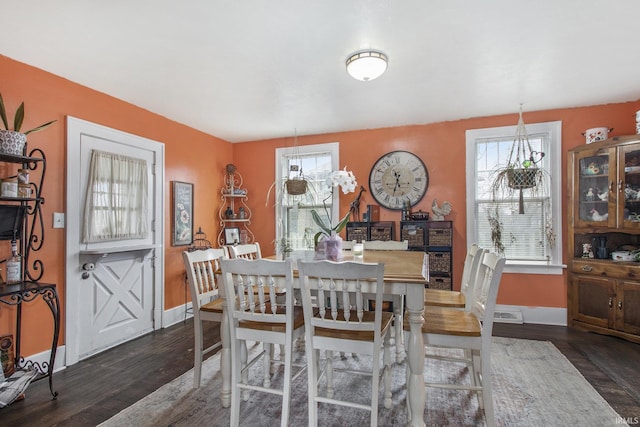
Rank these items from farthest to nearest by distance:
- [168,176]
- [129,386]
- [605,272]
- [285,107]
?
[168,176] < [285,107] < [605,272] < [129,386]

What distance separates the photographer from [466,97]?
344 cm

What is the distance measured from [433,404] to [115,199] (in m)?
3.32

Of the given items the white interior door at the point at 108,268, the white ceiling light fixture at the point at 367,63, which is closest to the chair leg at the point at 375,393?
the white ceiling light fixture at the point at 367,63

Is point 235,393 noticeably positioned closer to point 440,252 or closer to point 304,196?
point 440,252

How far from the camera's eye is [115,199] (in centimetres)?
330

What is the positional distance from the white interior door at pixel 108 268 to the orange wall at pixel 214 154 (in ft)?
0.28

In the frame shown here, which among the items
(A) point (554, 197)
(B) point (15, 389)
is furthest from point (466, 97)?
(B) point (15, 389)

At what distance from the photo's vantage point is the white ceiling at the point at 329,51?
6.54ft

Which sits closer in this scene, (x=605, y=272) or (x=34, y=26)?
(x=34, y=26)

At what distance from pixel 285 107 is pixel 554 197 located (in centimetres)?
326

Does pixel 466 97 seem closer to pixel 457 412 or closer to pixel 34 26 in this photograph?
pixel 457 412

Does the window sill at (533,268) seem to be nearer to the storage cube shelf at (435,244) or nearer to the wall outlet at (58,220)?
the storage cube shelf at (435,244)

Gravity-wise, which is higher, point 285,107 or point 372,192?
point 285,107

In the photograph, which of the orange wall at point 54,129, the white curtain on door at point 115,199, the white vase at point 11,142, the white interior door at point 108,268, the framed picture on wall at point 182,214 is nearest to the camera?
the white vase at point 11,142
